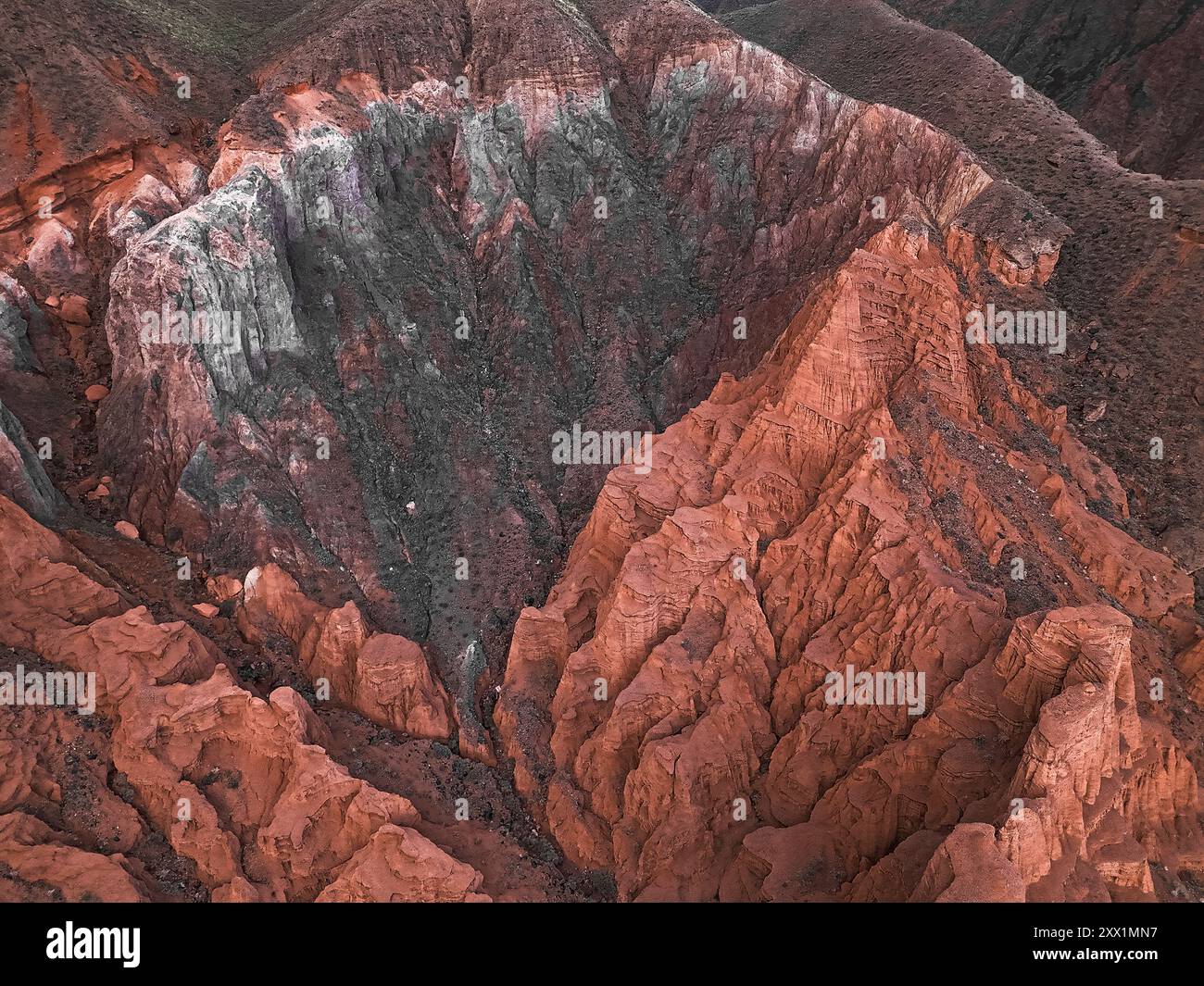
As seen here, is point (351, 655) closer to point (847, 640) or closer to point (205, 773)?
point (205, 773)

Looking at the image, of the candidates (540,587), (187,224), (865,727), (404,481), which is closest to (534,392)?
(404,481)

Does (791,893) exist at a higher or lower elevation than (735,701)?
lower

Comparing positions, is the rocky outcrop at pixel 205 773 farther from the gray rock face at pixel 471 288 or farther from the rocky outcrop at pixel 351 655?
the gray rock face at pixel 471 288

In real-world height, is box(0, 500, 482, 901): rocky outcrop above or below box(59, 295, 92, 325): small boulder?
below

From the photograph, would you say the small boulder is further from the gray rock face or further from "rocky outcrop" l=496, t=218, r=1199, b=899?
"rocky outcrop" l=496, t=218, r=1199, b=899

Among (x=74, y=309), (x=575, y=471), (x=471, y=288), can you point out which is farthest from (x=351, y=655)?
(x=74, y=309)

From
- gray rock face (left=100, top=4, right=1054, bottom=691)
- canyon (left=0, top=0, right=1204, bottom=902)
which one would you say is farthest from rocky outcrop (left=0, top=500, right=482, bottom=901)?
gray rock face (left=100, top=4, right=1054, bottom=691)

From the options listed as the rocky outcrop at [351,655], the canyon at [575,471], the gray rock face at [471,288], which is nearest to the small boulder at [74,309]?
the canyon at [575,471]
